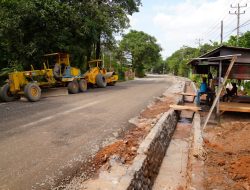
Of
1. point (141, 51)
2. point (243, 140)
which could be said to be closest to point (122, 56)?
point (141, 51)

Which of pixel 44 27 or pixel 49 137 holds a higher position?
pixel 44 27

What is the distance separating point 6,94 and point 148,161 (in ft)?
34.5

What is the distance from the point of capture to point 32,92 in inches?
543

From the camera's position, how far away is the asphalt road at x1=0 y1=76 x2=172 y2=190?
5062 millimetres

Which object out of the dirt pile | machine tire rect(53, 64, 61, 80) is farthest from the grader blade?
the dirt pile

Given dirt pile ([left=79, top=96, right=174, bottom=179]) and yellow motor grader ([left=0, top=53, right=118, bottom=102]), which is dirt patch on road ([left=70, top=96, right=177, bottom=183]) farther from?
yellow motor grader ([left=0, top=53, right=118, bottom=102])

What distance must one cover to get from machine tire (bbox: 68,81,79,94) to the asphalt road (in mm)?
5097

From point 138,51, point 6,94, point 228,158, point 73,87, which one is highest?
point 138,51

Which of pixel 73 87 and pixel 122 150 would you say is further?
pixel 73 87

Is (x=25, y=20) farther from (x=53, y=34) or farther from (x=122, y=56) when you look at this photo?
(x=122, y=56)

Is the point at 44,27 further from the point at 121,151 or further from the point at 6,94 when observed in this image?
the point at 121,151

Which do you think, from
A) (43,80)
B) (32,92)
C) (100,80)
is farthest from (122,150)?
(100,80)

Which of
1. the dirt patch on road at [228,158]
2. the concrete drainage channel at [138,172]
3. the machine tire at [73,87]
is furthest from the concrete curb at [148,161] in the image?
the machine tire at [73,87]

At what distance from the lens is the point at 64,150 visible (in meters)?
6.38
